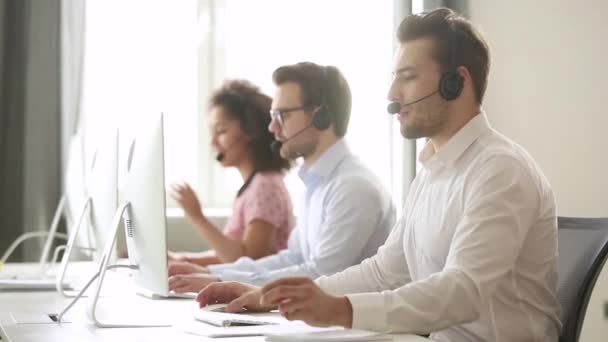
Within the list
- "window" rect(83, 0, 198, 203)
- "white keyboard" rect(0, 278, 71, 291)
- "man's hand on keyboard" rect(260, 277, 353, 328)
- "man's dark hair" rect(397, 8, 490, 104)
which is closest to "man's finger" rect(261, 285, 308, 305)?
"man's hand on keyboard" rect(260, 277, 353, 328)

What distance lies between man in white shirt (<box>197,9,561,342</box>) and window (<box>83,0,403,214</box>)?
2.32 meters

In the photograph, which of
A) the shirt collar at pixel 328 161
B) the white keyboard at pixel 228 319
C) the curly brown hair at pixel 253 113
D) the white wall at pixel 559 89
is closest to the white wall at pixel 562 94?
the white wall at pixel 559 89

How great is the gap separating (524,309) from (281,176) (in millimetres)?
1925

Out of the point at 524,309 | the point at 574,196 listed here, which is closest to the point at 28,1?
the point at 574,196

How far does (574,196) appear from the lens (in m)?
3.17

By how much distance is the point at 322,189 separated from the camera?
2.85 meters

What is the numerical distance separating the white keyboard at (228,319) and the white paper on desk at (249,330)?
0.02m

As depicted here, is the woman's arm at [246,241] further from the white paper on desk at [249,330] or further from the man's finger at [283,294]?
the man's finger at [283,294]

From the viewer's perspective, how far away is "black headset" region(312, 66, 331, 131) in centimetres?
290

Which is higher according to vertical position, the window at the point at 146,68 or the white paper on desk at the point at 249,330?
the window at the point at 146,68

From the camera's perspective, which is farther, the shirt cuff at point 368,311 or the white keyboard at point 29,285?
the white keyboard at point 29,285

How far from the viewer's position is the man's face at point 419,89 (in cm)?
201

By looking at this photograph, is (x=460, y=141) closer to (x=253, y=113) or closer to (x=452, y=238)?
(x=452, y=238)

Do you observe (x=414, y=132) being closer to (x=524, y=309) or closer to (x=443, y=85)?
(x=443, y=85)
